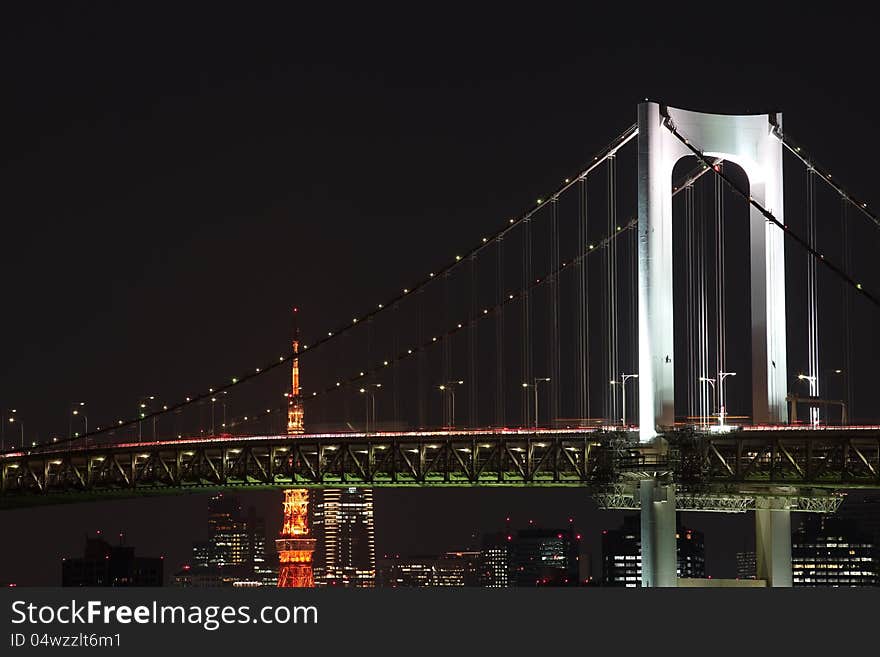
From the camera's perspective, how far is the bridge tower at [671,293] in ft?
242

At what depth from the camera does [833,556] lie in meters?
174

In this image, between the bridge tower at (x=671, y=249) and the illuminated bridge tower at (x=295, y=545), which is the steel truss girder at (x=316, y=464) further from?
the illuminated bridge tower at (x=295, y=545)

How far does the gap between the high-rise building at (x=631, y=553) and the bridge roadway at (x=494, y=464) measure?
85.3m

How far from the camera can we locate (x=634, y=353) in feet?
246

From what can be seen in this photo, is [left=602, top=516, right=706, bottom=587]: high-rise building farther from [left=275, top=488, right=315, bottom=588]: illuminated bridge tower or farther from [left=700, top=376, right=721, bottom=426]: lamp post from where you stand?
[left=700, top=376, right=721, bottom=426]: lamp post

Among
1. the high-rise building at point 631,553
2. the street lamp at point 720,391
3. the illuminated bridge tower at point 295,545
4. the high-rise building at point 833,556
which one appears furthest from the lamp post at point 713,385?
the high-rise building at point 631,553

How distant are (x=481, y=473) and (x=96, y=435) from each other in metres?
23.1

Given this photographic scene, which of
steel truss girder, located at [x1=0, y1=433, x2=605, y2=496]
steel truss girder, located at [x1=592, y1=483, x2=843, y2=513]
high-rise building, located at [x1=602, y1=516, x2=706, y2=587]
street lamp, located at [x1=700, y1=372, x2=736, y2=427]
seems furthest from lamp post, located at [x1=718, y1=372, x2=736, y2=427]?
high-rise building, located at [x1=602, y1=516, x2=706, y2=587]

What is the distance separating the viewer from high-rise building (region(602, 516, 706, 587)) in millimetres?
183000

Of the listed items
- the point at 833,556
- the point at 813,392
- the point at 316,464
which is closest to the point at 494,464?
the point at 316,464

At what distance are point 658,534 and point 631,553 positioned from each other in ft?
372

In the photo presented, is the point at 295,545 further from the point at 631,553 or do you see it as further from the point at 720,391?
the point at 720,391

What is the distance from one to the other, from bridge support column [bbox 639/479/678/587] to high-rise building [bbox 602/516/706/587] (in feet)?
344

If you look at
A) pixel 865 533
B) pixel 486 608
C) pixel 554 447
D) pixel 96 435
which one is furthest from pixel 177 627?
pixel 865 533
